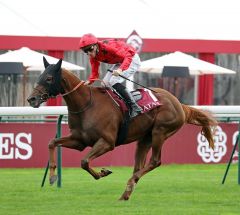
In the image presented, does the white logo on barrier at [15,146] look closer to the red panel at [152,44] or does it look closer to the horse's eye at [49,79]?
the horse's eye at [49,79]

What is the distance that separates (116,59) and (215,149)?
7.23 metres

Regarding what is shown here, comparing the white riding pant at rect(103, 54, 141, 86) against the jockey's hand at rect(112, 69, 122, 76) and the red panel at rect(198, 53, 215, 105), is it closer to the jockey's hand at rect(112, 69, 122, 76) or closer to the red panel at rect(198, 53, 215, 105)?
the jockey's hand at rect(112, 69, 122, 76)

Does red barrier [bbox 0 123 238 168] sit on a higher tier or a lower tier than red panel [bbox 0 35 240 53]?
lower

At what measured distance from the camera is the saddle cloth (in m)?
12.2

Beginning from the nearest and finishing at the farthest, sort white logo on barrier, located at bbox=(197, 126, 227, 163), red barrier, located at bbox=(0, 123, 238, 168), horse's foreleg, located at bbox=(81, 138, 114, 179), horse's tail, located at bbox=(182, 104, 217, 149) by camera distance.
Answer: horse's foreleg, located at bbox=(81, 138, 114, 179)
horse's tail, located at bbox=(182, 104, 217, 149)
red barrier, located at bbox=(0, 123, 238, 168)
white logo on barrier, located at bbox=(197, 126, 227, 163)

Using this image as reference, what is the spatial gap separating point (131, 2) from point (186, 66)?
437cm

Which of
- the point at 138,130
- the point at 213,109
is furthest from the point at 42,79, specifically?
the point at 213,109

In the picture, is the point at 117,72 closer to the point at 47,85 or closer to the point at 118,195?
the point at 47,85

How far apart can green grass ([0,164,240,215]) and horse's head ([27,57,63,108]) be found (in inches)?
44.4

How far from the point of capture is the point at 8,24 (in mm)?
25250

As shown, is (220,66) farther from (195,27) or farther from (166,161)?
(166,161)

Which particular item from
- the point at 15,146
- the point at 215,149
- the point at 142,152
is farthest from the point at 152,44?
the point at 142,152

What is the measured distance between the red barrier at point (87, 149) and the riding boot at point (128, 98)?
5.63 metres

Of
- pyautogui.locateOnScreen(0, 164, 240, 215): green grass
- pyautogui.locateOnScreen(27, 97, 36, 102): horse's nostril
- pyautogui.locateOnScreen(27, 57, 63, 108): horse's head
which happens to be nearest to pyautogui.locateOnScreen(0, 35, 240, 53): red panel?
pyautogui.locateOnScreen(0, 164, 240, 215): green grass
